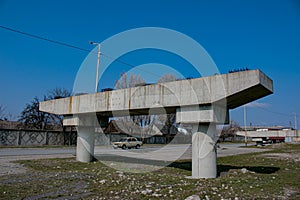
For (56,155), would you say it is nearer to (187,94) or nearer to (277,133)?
(187,94)

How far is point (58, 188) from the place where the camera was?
285 inches

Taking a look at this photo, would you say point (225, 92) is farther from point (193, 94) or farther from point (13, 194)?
point (13, 194)

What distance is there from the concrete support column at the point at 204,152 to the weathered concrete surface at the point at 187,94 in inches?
45.0

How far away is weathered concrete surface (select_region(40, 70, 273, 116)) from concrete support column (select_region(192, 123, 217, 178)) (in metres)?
1.14

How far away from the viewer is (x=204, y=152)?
30.2 feet

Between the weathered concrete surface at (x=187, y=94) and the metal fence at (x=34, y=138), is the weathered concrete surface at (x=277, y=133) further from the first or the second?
the weathered concrete surface at (x=187, y=94)

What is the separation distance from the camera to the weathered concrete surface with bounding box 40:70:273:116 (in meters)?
8.31

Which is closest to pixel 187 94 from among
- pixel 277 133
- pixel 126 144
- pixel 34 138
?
pixel 126 144

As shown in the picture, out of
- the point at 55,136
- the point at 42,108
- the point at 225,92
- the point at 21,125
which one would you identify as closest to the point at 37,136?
the point at 55,136

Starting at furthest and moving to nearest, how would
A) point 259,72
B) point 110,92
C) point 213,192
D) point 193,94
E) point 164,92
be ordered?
point 110,92 → point 164,92 → point 193,94 → point 259,72 → point 213,192

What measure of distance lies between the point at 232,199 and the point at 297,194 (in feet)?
7.44

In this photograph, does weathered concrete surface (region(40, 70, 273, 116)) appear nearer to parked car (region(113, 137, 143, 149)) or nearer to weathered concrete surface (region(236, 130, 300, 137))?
parked car (region(113, 137, 143, 149))

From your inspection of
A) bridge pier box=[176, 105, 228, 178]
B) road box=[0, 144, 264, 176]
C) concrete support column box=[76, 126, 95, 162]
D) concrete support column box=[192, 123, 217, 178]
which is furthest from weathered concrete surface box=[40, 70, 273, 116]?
road box=[0, 144, 264, 176]

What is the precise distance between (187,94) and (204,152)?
2.31m
